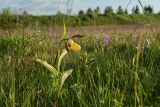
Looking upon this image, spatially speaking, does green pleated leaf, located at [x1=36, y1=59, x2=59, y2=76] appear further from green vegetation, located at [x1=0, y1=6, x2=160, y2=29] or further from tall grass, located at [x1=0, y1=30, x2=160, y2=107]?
green vegetation, located at [x1=0, y1=6, x2=160, y2=29]

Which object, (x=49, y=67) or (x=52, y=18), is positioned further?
(x=52, y=18)

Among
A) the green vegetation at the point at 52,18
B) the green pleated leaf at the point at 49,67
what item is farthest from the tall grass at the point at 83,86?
the green vegetation at the point at 52,18

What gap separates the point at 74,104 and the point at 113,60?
683 millimetres

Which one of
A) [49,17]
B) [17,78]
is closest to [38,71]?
[17,78]

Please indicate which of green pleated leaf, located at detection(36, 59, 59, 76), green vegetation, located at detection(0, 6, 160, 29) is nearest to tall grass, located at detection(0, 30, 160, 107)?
green pleated leaf, located at detection(36, 59, 59, 76)

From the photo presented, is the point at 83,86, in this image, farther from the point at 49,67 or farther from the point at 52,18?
the point at 52,18

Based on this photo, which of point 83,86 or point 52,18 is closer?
point 83,86

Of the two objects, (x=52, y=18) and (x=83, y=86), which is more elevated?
(x=52, y=18)

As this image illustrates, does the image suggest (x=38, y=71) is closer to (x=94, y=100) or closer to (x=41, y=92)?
(x=41, y=92)

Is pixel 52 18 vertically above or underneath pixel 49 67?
above

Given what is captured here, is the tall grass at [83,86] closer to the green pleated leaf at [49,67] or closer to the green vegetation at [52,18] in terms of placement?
the green pleated leaf at [49,67]

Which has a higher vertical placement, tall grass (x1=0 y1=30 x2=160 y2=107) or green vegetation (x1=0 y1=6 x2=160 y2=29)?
green vegetation (x1=0 y1=6 x2=160 y2=29)

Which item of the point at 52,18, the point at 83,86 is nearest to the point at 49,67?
the point at 83,86

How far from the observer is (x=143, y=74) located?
2404mm
